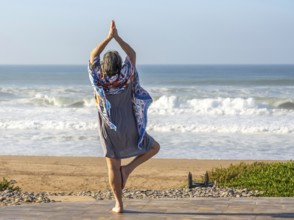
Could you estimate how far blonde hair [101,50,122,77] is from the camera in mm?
6910

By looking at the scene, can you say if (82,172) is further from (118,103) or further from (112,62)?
(112,62)

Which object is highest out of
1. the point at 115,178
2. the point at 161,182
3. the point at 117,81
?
the point at 117,81

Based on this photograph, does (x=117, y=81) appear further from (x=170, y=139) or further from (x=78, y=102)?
(x=78, y=102)

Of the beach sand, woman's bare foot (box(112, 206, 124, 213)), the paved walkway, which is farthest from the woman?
the beach sand

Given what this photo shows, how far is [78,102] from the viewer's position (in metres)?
40.8

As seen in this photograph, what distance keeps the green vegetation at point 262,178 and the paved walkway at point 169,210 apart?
2.45 m

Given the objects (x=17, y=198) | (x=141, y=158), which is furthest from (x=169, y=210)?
(x=17, y=198)

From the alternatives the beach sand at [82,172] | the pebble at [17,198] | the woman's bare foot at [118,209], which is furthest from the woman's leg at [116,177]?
the beach sand at [82,172]

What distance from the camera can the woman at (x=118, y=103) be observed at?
698 centimetres

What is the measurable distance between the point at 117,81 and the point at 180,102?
33.0m

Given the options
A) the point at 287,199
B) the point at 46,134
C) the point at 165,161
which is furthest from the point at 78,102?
the point at 287,199

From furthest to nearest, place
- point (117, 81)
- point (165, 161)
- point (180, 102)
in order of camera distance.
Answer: point (180, 102) < point (165, 161) < point (117, 81)

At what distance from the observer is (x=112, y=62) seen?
691 centimetres

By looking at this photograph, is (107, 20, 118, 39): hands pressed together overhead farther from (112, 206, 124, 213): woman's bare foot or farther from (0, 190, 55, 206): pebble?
(0, 190, 55, 206): pebble
